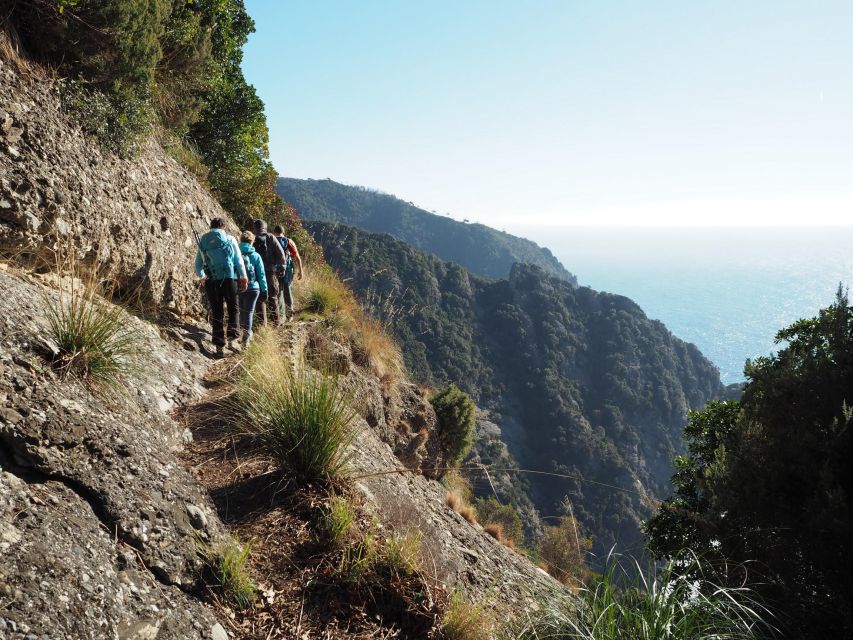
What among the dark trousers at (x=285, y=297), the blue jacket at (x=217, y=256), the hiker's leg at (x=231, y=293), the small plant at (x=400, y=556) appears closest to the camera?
the small plant at (x=400, y=556)

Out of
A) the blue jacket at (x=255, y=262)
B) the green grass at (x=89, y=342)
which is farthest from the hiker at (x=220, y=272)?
the green grass at (x=89, y=342)

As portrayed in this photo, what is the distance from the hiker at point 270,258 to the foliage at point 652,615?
22.9ft

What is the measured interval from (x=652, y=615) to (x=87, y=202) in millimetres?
7073

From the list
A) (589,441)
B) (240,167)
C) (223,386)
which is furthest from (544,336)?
(223,386)

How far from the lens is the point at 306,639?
271 centimetres

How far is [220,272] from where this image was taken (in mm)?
6730

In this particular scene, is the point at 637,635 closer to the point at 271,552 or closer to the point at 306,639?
the point at 306,639

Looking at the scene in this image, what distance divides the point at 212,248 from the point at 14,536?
5.23 m

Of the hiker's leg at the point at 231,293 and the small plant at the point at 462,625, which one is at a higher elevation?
the hiker's leg at the point at 231,293

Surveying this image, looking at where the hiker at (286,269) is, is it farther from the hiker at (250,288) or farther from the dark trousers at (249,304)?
the dark trousers at (249,304)

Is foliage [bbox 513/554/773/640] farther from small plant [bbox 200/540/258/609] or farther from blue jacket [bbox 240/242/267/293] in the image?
blue jacket [bbox 240/242/267/293]

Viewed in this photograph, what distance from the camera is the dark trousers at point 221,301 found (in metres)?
6.80

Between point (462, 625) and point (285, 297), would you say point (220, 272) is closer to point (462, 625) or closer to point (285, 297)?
point (285, 297)

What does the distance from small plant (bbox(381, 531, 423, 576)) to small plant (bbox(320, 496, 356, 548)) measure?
310 millimetres
